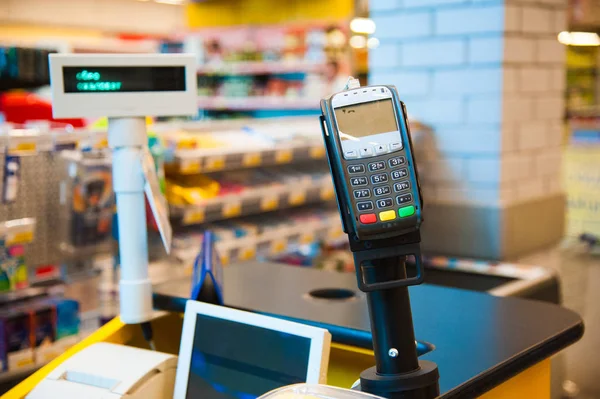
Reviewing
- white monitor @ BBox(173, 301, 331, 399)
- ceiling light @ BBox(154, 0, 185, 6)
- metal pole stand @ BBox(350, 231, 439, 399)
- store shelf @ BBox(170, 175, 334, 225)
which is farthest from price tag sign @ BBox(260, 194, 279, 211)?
ceiling light @ BBox(154, 0, 185, 6)

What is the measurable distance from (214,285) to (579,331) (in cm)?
76

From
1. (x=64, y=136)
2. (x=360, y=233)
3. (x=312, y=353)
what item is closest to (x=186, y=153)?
(x=64, y=136)

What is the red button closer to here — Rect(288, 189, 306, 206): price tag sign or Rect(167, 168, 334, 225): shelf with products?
Rect(167, 168, 334, 225): shelf with products

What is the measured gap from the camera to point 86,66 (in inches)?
60.9

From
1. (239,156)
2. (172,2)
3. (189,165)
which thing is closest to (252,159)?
(239,156)

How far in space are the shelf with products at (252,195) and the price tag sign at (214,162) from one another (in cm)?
14

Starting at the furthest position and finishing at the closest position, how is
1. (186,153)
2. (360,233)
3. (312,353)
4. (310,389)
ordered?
(186,153), (312,353), (310,389), (360,233)

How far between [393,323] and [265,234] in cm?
304

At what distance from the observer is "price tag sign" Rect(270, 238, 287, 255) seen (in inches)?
162

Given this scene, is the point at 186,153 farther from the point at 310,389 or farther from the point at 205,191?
the point at 310,389

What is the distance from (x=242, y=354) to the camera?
1.42 m

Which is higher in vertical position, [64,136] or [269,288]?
[64,136]

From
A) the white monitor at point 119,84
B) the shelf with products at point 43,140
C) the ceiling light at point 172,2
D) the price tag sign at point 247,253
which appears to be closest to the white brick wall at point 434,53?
the price tag sign at point 247,253

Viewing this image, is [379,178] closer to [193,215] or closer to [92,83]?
[92,83]
